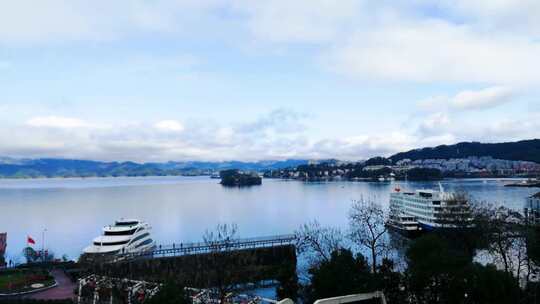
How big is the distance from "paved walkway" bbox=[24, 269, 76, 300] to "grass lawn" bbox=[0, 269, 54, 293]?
0.49m

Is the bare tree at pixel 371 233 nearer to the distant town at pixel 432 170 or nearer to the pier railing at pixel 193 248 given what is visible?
the pier railing at pixel 193 248

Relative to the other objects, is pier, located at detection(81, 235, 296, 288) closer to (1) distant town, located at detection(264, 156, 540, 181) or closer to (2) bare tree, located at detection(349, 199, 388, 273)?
(2) bare tree, located at detection(349, 199, 388, 273)

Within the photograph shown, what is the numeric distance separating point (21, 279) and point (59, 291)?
2727mm

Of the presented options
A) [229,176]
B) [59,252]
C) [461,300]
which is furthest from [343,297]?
[229,176]

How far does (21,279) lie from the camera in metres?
19.2

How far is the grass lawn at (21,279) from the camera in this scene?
58.2 feet

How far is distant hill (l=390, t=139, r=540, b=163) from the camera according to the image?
136375 mm

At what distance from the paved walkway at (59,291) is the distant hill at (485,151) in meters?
141

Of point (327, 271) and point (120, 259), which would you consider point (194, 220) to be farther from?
point (327, 271)

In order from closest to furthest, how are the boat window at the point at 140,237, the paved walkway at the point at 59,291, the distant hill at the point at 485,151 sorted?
1. the paved walkway at the point at 59,291
2. the boat window at the point at 140,237
3. the distant hill at the point at 485,151

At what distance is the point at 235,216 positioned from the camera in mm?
47875

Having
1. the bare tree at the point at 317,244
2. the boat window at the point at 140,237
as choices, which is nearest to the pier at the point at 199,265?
the bare tree at the point at 317,244

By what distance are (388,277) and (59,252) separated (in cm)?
2724

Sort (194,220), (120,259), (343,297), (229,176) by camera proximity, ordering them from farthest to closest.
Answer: (229,176) < (194,220) < (120,259) < (343,297)
